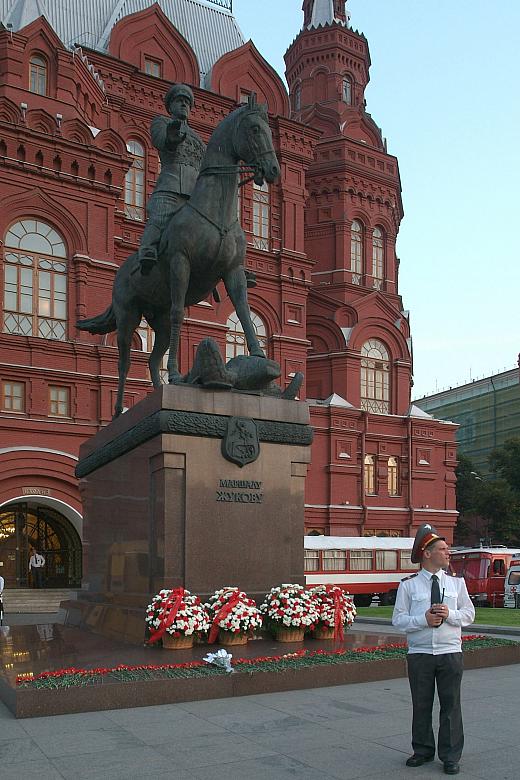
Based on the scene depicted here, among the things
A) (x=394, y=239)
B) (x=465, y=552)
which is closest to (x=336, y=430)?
(x=465, y=552)

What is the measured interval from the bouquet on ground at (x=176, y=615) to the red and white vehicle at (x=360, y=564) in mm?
20691

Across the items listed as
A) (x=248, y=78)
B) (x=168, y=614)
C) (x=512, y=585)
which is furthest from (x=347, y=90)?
(x=168, y=614)

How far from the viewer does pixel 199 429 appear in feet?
29.6

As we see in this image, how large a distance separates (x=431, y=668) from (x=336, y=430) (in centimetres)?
3228

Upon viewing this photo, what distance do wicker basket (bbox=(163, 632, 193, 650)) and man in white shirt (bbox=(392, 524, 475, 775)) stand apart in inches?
127

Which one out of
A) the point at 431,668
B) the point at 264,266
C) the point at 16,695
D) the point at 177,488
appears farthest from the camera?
the point at 264,266

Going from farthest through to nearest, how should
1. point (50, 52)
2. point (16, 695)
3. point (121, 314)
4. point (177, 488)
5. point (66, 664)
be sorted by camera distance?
point (50, 52) → point (121, 314) → point (177, 488) → point (66, 664) → point (16, 695)

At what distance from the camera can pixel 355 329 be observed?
1583 inches

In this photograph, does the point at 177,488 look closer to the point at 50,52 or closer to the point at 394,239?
the point at 50,52

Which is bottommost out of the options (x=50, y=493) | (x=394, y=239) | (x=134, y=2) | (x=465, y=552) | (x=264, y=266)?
(x=465, y=552)

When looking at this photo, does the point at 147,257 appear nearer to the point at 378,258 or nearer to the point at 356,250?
the point at 356,250

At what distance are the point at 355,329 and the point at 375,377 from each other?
8.25 ft

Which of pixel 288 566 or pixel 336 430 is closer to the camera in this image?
pixel 288 566

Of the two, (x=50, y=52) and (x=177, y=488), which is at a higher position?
(x=50, y=52)
